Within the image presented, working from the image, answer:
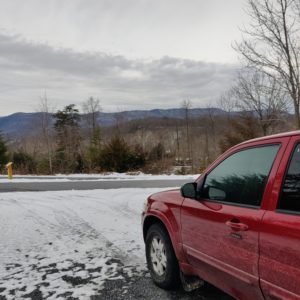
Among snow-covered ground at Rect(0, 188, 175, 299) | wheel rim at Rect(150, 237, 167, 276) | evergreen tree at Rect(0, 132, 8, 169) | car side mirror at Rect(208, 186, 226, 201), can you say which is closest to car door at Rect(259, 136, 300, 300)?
car side mirror at Rect(208, 186, 226, 201)

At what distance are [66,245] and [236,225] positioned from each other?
13.9 feet

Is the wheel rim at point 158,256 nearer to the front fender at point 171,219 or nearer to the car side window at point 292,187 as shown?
the front fender at point 171,219

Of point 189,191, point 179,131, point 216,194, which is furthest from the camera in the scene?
point 179,131

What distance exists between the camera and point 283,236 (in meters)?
2.66

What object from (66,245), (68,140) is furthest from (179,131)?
(66,245)

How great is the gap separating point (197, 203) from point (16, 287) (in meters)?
2.46

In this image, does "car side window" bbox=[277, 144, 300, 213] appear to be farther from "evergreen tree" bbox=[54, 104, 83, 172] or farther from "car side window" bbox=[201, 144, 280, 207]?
"evergreen tree" bbox=[54, 104, 83, 172]

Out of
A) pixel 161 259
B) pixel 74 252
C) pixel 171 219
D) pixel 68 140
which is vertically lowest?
pixel 74 252

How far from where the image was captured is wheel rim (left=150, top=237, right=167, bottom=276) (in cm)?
454

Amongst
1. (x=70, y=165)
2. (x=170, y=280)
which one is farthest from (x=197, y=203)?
(x=70, y=165)

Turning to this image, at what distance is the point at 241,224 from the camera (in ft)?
10.2

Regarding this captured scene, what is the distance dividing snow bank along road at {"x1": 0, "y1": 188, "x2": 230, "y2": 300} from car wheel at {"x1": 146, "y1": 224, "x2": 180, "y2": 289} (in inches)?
5.1

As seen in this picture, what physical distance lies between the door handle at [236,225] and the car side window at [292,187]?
0.35 m

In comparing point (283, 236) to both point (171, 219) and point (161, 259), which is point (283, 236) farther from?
point (161, 259)
